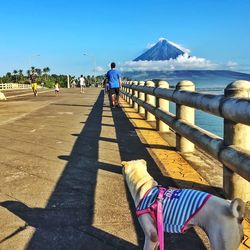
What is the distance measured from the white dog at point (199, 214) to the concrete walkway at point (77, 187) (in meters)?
0.58

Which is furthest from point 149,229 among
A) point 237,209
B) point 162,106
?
point 162,106

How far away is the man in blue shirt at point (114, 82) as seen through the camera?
17750mm

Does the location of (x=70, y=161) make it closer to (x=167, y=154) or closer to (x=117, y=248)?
(x=167, y=154)

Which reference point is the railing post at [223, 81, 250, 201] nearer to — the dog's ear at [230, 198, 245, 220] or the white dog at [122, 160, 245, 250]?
the white dog at [122, 160, 245, 250]

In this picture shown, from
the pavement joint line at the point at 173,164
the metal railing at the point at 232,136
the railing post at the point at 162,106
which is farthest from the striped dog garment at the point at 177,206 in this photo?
the railing post at the point at 162,106

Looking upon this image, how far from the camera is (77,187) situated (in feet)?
16.5

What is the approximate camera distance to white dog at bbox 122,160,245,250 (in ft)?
8.48

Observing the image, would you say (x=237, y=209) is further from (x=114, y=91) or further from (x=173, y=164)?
(x=114, y=91)

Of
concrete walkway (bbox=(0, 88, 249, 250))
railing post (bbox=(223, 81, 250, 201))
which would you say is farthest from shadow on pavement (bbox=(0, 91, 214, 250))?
railing post (bbox=(223, 81, 250, 201))

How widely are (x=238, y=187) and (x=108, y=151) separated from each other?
317cm

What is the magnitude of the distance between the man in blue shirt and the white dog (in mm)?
14605

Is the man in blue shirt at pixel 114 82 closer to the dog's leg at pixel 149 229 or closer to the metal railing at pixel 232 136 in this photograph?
the metal railing at pixel 232 136

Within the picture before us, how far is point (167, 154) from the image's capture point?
273 inches

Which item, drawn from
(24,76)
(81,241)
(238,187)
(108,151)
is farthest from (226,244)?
(24,76)
